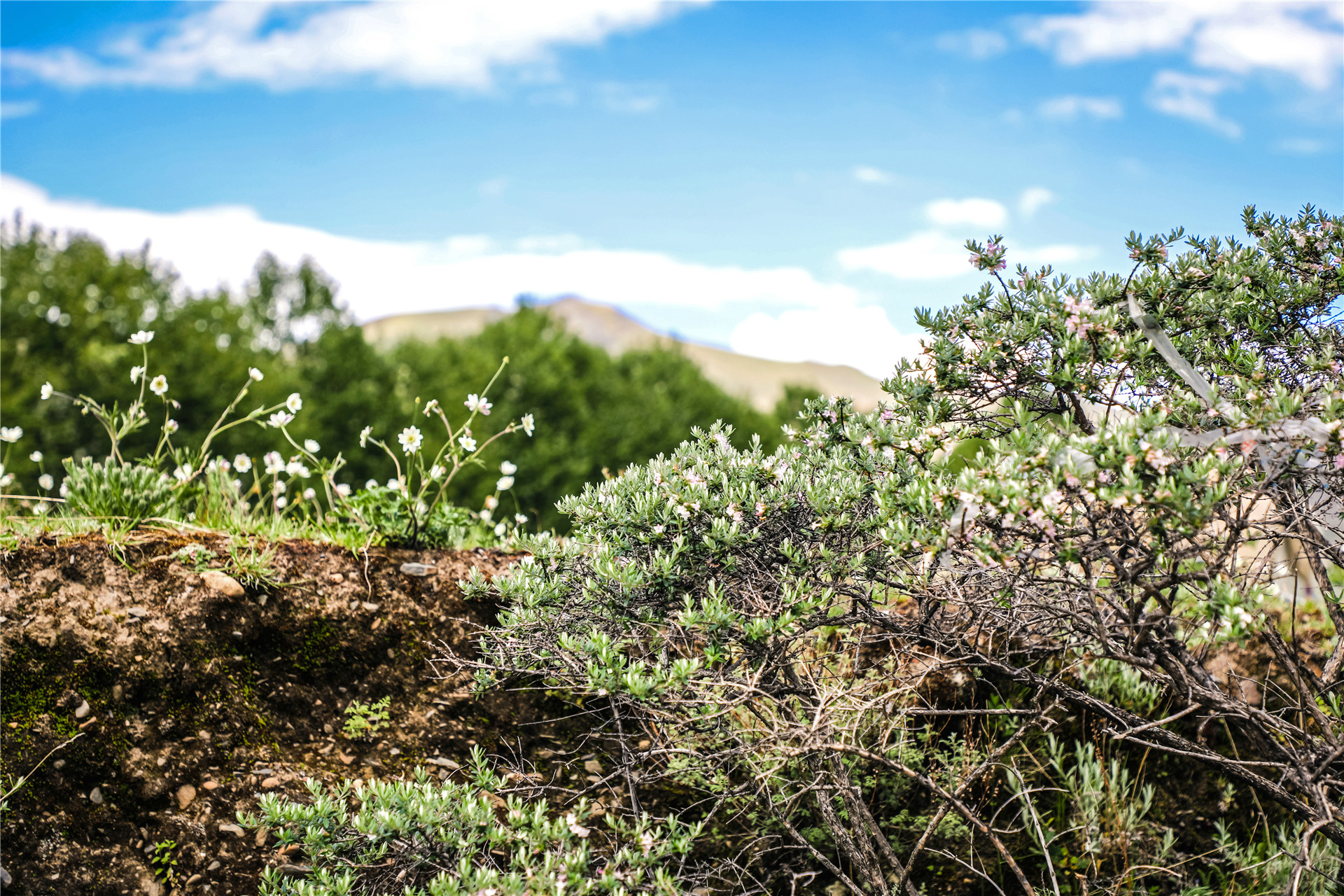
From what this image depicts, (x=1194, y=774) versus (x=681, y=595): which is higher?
(x=681, y=595)

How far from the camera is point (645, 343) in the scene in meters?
37.7

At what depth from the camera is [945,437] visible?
9.81 feet

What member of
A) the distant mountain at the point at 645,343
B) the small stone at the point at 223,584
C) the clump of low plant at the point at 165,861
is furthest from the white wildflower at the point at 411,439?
the distant mountain at the point at 645,343

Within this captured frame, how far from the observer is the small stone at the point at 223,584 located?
3.86m

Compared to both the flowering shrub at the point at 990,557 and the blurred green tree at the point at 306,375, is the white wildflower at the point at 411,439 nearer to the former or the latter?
the flowering shrub at the point at 990,557

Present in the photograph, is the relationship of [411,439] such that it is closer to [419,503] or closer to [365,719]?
[419,503]

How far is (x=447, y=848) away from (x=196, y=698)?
5.30 feet

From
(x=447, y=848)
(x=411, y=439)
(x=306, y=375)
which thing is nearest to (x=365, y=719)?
(x=447, y=848)

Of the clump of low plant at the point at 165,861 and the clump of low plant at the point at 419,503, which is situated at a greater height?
→ the clump of low plant at the point at 419,503

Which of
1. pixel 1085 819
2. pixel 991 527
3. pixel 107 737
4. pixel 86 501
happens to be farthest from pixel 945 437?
pixel 86 501

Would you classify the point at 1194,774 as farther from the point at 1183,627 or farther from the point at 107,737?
the point at 107,737

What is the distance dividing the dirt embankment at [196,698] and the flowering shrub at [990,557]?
416mm

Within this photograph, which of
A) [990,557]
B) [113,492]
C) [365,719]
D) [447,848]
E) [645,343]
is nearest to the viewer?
[990,557]

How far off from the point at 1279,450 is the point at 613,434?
Answer: 80.1 ft
